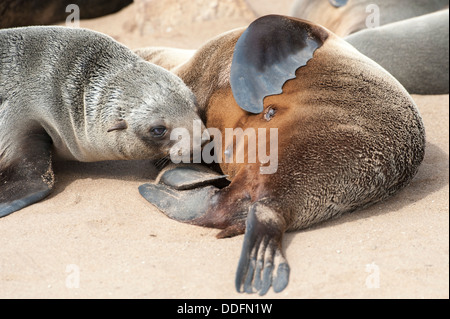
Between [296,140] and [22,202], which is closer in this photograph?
[296,140]

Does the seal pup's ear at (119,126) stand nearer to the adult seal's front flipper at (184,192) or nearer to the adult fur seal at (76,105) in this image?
the adult fur seal at (76,105)

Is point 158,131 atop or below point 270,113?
below

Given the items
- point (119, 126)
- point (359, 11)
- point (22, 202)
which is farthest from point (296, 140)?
point (359, 11)

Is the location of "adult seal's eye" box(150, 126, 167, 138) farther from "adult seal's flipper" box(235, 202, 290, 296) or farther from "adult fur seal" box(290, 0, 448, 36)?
"adult fur seal" box(290, 0, 448, 36)

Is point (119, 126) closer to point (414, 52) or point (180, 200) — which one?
point (180, 200)

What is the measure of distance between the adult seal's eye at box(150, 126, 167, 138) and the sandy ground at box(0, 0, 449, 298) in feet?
1.32

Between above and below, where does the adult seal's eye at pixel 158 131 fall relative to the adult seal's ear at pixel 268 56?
below

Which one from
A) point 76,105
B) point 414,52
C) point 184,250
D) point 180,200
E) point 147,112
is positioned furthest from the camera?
point 414,52

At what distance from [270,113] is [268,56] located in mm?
415

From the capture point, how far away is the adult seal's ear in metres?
4.03

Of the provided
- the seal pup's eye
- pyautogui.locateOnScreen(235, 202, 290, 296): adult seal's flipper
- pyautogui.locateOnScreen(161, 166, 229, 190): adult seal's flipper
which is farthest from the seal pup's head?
pyautogui.locateOnScreen(235, 202, 290, 296): adult seal's flipper

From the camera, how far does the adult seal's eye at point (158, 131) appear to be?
421 centimetres

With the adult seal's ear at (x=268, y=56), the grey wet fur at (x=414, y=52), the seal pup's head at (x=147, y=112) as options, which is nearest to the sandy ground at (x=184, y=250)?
the seal pup's head at (x=147, y=112)

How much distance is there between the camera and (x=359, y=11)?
26.0 ft
